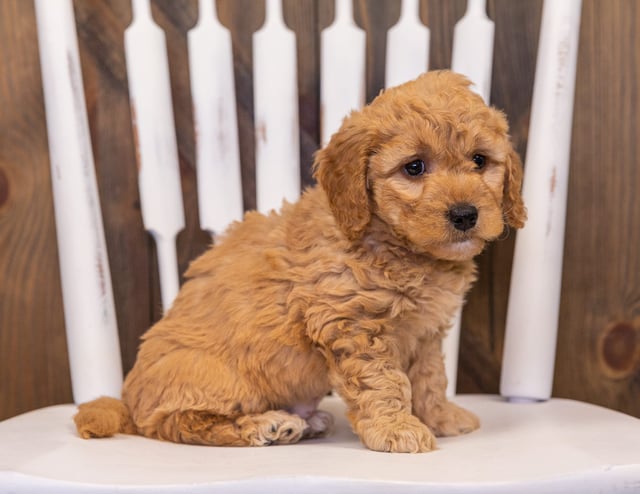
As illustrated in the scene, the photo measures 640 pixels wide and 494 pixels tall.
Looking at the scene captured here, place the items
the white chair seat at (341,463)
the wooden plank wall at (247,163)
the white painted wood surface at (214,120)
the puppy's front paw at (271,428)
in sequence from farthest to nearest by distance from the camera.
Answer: the wooden plank wall at (247,163) → the white painted wood surface at (214,120) → the puppy's front paw at (271,428) → the white chair seat at (341,463)

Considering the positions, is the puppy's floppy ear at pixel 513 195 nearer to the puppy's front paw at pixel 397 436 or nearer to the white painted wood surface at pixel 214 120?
the puppy's front paw at pixel 397 436

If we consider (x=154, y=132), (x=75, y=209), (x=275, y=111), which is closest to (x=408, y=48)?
(x=275, y=111)

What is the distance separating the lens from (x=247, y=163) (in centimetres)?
178

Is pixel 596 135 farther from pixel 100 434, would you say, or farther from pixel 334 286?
pixel 100 434

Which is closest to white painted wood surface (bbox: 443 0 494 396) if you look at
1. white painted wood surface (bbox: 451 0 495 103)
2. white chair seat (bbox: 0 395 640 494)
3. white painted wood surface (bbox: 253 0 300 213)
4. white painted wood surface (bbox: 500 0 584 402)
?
white painted wood surface (bbox: 451 0 495 103)

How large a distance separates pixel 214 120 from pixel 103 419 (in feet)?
2.11

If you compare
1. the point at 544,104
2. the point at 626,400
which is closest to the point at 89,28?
the point at 544,104

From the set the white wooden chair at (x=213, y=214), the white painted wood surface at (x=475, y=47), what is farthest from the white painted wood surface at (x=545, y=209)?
the white painted wood surface at (x=475, y=47)

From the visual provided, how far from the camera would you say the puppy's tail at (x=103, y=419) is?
123cm

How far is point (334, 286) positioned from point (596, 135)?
A: 2.74 ft

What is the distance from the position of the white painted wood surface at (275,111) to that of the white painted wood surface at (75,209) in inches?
13.2

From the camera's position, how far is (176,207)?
5.24 feet

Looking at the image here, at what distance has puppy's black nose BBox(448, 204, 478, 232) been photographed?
116cm

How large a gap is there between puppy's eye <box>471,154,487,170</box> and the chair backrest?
0.94ft
